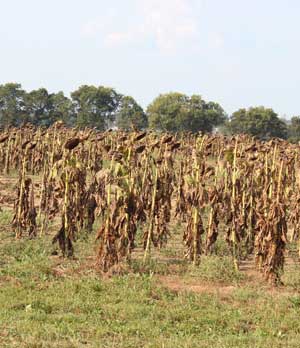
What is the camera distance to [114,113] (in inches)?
1844

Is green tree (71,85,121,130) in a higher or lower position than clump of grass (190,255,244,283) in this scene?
higher

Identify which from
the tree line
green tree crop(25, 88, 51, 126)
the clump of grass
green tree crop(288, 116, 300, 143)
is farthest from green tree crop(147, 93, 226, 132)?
the clump of grass

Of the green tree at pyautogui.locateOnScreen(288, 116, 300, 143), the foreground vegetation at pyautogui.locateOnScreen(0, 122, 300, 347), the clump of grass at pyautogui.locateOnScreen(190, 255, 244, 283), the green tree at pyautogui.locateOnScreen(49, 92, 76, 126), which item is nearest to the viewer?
the foreground vegetation at pyautogui.locateOnScreen(0, 122, 300, 347)

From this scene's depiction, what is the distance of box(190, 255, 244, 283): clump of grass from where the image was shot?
764cm

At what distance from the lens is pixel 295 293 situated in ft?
23.2

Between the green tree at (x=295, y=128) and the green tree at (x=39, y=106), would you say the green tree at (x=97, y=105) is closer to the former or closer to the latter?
the green tree at (x=39, y=106)

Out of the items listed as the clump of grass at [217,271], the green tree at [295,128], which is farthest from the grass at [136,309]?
the green tree at [295,128]

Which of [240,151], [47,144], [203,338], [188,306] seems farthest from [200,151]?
[47,144]

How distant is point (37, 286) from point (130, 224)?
5.32ft

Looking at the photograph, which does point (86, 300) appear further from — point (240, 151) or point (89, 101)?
point (89, 101)

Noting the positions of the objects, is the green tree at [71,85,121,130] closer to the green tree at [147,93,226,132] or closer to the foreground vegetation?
the green tree at [147,93,226,132]

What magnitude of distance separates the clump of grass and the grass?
0.04ft

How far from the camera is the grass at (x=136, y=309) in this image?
525cm

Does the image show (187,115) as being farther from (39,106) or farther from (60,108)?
(39,106)
